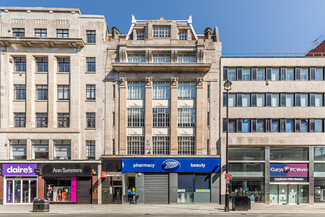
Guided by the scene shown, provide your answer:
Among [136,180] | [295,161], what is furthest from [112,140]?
[295,161]

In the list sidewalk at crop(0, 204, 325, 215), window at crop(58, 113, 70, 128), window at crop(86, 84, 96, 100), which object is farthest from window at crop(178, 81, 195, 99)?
window at crop(58, 113, 70, 128)

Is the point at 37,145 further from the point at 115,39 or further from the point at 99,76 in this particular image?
the point at 115,39

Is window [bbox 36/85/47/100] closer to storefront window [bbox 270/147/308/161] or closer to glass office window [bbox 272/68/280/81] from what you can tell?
glass office window [bbox 272/68/280/81]

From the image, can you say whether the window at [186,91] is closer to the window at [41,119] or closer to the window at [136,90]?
the window at [136,90]

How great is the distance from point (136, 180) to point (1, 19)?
22536 mm

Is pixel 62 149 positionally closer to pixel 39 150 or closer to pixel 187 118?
pixel 39 150

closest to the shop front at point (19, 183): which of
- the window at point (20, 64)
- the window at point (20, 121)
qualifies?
the window at point (20, 121)

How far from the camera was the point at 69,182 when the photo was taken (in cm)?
2842

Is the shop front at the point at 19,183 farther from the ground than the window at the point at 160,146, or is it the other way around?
the window at the point at 160,146

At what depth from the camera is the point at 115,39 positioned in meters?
29.9

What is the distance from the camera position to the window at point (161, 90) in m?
29.5

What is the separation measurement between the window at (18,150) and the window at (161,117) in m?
14.1

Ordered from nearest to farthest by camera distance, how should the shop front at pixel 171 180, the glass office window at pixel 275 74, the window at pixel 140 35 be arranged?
the shop front at pixel 171 180 → the glass office window at pixel 275 74 → the window at pixel 140 35

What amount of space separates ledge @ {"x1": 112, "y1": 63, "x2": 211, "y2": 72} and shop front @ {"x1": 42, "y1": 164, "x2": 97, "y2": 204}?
35.2 ft
